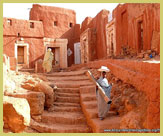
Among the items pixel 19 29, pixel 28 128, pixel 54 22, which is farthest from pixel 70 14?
pixel 28 128

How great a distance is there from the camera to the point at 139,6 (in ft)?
30.6

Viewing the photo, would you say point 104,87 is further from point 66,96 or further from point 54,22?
point 54,22

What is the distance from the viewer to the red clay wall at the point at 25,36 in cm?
1543

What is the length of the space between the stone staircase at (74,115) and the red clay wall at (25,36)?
31.5 ft

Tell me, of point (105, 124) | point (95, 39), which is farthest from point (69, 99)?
point (95, 39)

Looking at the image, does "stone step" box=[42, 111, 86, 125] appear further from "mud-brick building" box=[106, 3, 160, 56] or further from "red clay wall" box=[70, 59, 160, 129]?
"mud-brick building" box=[106, 3, 160, 56]

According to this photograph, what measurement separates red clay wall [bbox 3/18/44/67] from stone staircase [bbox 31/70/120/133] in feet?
31.5

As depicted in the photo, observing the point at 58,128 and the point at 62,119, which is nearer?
the point at 58,128

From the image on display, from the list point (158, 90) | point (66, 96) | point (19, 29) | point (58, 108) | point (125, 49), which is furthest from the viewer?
point (19, 29)

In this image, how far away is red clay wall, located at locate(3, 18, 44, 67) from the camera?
15.4 metres

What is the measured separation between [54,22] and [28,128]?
15.0 meters

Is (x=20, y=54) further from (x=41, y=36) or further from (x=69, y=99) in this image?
(x=69, y=99)

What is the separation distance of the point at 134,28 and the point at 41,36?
9.33 metres

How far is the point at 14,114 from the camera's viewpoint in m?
4.51
